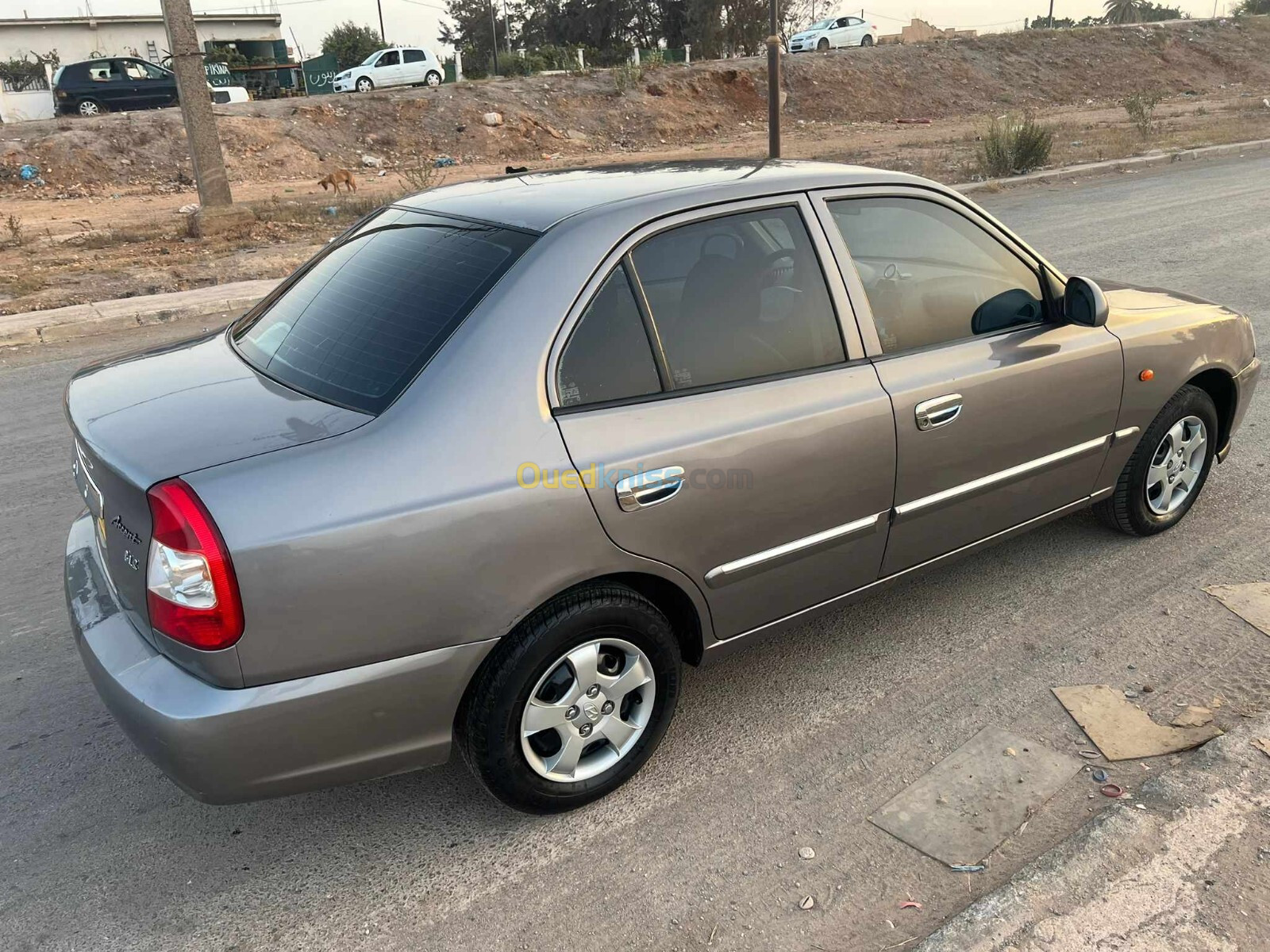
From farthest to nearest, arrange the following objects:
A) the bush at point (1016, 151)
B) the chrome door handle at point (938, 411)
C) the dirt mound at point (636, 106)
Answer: the dirt mound at point (636, 106) < the bush at point (1016, 151) < the chrome door handle at point (938, 411)

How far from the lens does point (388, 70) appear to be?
34.6 metres

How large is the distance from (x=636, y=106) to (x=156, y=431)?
1268 inches

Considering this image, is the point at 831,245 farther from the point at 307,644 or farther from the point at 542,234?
the point at 307,644

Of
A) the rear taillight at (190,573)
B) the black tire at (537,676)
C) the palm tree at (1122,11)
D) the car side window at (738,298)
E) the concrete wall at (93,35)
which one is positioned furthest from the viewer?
the palm tree at (1122,11)

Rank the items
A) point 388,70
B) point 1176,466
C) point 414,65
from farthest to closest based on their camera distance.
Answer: point 414,65, point 388,70, point 1176,466

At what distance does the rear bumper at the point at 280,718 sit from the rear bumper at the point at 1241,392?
11.7 feet

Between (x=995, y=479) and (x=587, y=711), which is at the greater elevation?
(x=995, y=479)

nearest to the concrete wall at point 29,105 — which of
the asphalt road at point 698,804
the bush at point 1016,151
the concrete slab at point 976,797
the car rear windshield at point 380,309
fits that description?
the bush at point 1016,151

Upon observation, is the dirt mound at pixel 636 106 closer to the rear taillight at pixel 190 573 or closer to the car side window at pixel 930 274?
the car side window at pixel 930 274

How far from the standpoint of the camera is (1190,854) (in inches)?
99.0

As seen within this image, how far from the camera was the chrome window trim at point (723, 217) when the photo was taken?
2615 mm

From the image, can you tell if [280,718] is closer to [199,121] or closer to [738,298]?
[738,298]

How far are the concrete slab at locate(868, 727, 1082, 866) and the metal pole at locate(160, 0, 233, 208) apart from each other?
1396 cm

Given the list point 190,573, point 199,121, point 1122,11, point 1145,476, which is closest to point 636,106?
point 199,121
